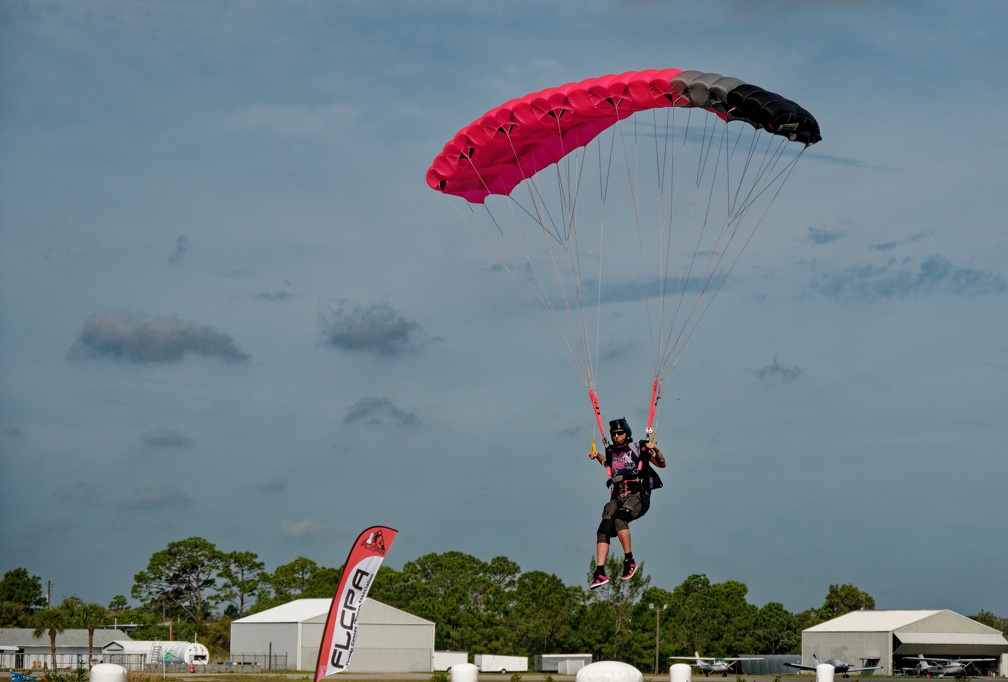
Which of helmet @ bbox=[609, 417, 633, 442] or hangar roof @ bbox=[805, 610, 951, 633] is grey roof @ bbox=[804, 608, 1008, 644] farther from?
helmet @ bbox=[609, 417, 633, 442]

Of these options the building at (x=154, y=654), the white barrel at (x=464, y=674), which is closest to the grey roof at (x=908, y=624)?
the building at (x=154, y=654)

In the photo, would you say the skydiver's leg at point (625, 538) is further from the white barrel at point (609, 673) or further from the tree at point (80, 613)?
the tree at point (80, 613)

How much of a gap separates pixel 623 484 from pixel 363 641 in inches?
1842

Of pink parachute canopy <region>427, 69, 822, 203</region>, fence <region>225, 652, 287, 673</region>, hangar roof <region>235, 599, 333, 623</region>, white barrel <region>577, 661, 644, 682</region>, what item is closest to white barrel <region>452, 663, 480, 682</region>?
white barrel <region>577, 661, 644, 682</region>

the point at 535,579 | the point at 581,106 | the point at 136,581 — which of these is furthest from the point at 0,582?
the point at 581,106

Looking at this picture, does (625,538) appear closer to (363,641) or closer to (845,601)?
(363,641)

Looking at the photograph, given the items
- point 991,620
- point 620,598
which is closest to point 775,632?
point 620,598

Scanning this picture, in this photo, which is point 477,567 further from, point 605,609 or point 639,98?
point 639,98

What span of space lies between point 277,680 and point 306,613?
2073cm

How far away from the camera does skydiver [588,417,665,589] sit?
1909 centimetres

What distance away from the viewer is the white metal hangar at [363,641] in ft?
207

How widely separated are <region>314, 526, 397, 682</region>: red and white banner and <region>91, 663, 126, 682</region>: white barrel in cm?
319

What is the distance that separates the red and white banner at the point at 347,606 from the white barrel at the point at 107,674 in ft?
10.5

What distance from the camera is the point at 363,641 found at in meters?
63.1
